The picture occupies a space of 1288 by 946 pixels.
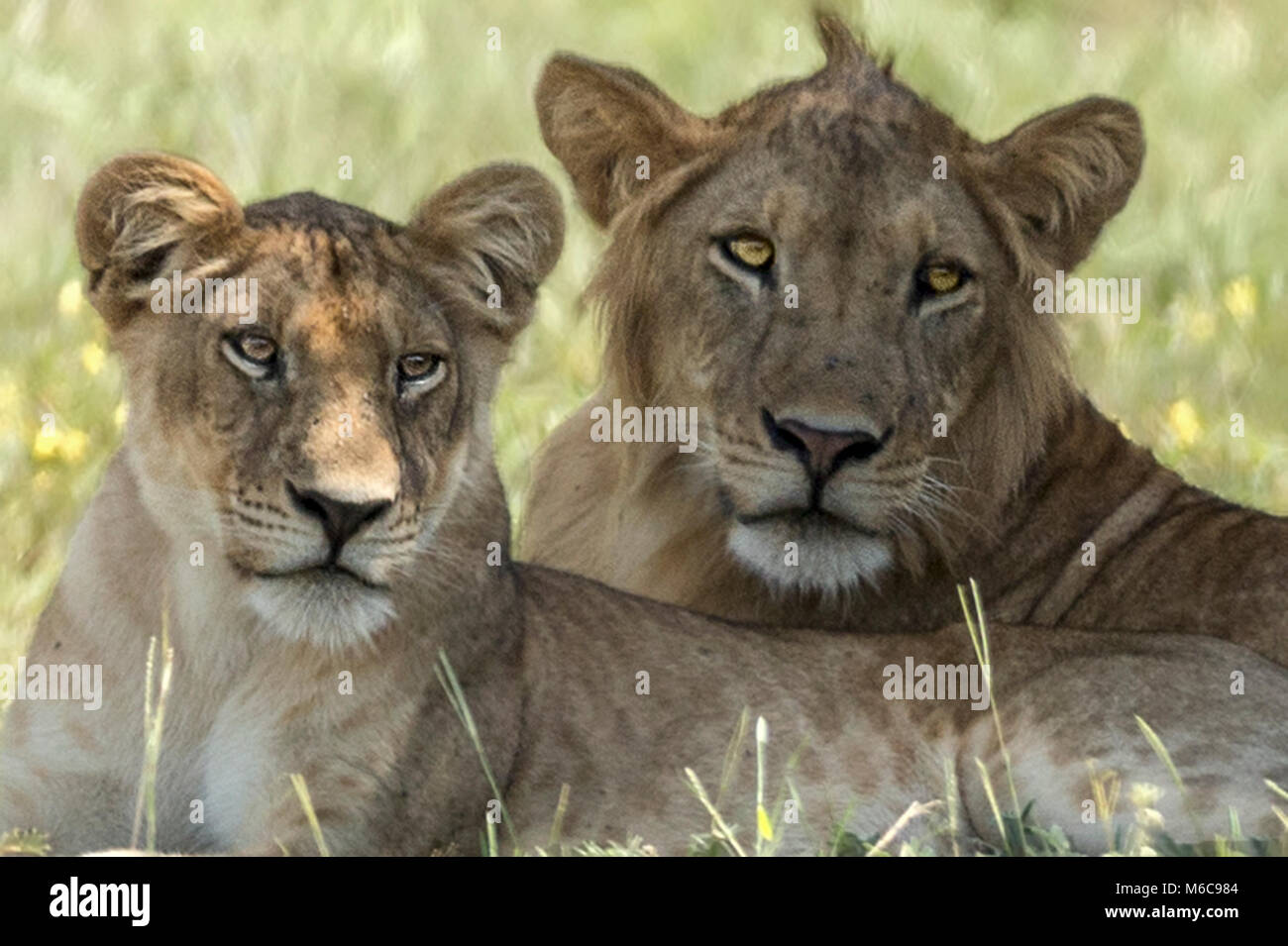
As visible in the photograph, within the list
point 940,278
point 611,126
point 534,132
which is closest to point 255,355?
point 611,126

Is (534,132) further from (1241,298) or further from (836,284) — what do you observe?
(836,284)

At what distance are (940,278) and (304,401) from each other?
1.76 metres

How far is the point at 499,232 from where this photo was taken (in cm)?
546

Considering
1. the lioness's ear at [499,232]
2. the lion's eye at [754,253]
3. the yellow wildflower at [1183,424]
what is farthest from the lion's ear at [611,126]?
the yellow wildflower at [1183,424]

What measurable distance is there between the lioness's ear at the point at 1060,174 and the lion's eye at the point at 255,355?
6.34 feet

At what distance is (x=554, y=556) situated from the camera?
6688mm

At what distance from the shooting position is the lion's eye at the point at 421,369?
5.01 metres

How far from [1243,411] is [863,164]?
14.3 feet

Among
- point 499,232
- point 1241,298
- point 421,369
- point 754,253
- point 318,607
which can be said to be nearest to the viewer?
point 318,607

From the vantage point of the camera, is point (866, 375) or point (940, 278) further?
point (940, 278)

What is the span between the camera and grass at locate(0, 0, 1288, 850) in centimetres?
908

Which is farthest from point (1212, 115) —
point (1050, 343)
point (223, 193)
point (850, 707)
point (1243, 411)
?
point (223, 193)

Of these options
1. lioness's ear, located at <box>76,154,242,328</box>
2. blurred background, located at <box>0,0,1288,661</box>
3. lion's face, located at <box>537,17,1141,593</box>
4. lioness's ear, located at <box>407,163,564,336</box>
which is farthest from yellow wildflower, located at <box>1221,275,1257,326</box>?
lioness's ear, located at <box>76,154,242,328</box>

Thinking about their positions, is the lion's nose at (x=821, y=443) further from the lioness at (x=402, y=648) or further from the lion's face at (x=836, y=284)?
the lioness at (x=402, y=648)
